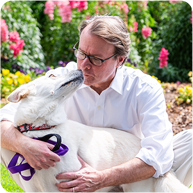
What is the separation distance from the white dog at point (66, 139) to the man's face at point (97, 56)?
28cm

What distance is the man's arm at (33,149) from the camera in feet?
5.88

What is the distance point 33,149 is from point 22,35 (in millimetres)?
4347


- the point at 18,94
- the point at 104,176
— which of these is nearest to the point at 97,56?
the point at 18,94

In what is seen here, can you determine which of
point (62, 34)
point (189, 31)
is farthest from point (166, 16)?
point (62, 34)

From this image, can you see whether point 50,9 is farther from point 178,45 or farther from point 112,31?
point 112,31

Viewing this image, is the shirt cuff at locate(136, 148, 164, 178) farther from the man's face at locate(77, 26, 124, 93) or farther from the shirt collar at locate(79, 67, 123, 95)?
the man's face at locate(77, 26, 124, 93)

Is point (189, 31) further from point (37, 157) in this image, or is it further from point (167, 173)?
point (37, 157)

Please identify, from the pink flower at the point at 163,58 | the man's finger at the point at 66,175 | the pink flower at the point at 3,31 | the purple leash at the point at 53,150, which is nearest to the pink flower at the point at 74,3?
the pink flower at the point at 3,31

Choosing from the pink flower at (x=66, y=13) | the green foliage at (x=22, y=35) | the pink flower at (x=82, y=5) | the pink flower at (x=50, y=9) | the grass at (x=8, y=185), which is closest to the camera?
the grass at (x=8, y=185)

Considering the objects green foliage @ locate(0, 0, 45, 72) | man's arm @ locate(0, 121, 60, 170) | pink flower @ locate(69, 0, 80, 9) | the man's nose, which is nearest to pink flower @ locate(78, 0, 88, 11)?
pink flower @ locate(69, 0, 80, 9)

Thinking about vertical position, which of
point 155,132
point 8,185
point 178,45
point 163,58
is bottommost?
point 8,185

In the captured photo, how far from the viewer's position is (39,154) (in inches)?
71.4

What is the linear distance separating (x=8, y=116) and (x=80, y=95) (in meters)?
0.73

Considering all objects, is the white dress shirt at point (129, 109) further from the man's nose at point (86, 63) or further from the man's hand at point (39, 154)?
the man's hand at point (39, 154)
